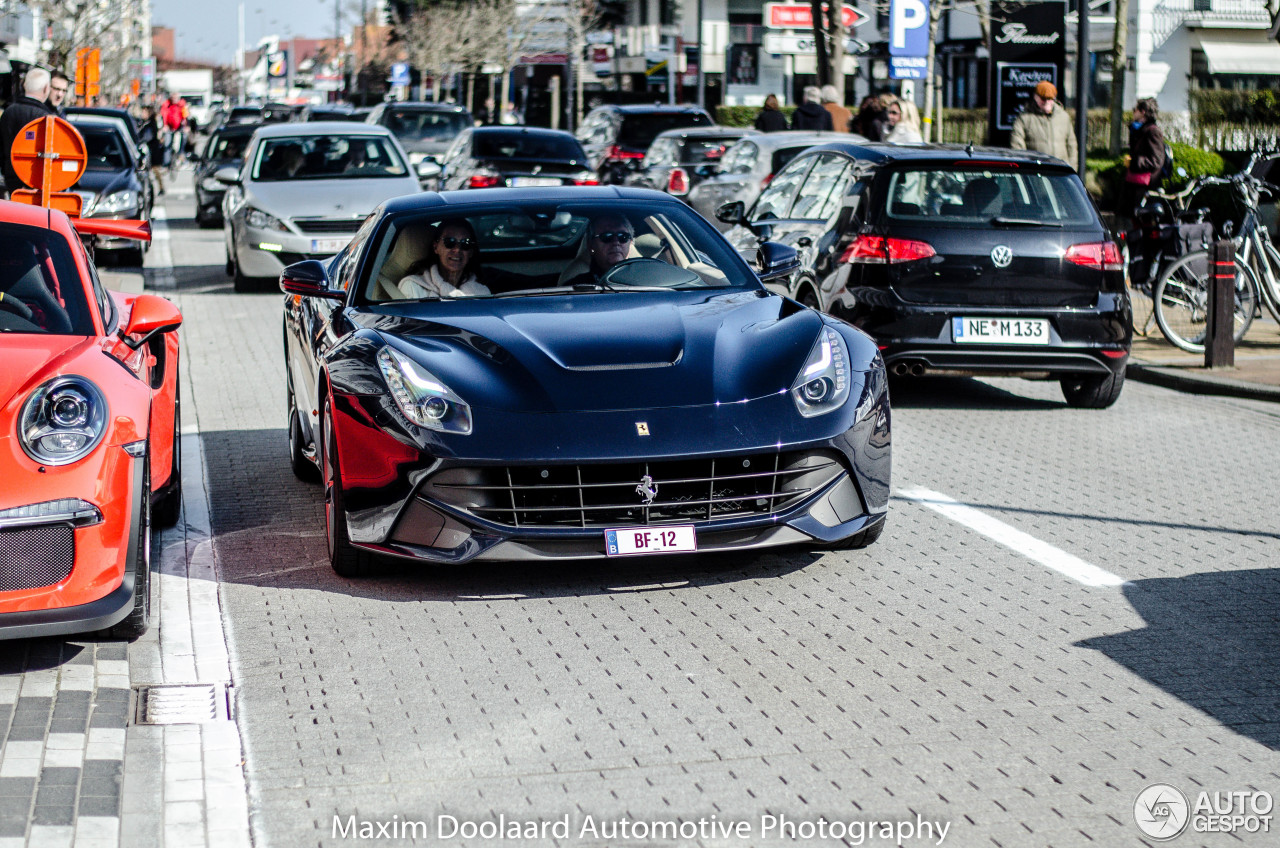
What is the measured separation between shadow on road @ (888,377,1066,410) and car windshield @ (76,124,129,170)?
1264cm

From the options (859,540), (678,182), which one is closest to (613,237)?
(859,540)

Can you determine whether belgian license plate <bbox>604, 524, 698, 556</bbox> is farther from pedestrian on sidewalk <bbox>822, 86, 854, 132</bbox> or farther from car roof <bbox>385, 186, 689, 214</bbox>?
pedestrian on sidewalk <bbox>822, 86, 854, 132</bbox>

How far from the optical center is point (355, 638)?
5621 mm

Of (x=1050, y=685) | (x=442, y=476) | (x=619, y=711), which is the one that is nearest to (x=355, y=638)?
(x=442, y=476)

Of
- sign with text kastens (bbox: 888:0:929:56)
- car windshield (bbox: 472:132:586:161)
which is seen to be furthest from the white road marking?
sign with text kastens (bbox: 888:0:929:56)

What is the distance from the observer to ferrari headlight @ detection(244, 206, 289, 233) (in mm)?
16891

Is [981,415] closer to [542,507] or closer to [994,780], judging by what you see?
[542,507]

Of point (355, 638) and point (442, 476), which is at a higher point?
point (442, 476)

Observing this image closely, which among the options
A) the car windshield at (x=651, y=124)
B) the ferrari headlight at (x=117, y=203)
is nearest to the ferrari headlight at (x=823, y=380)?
the ferrari headlight at (x=117, y=203)

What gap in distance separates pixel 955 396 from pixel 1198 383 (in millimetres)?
1698

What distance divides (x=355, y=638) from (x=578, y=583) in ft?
3.14

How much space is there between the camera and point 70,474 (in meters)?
5.07

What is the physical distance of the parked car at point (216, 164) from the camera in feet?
84.4

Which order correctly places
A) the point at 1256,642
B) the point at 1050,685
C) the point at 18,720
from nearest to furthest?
the point at 18,720, the point at 1050,685, the point at 1256,642
